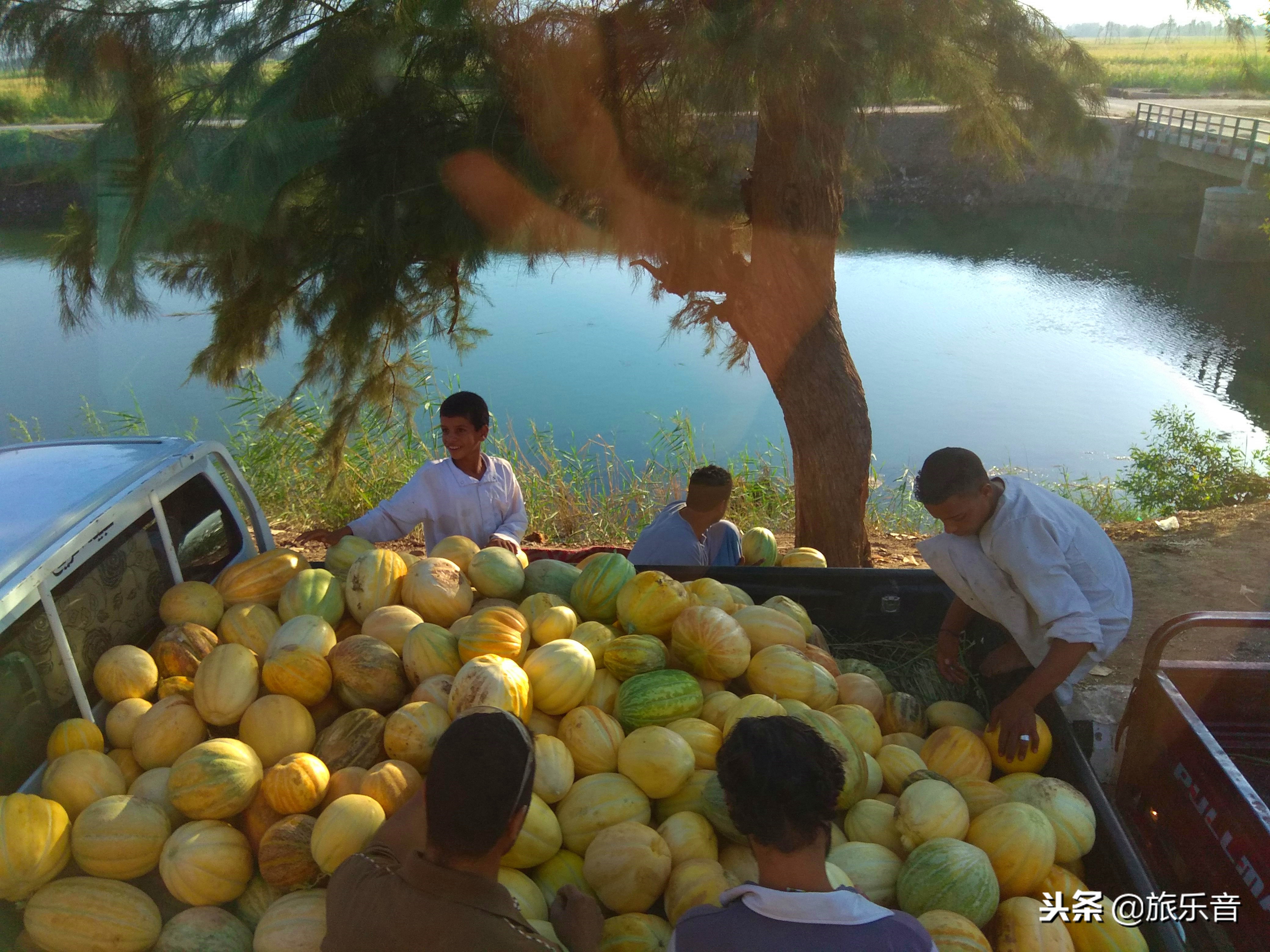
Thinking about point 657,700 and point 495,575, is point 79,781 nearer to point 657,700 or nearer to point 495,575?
point 495,575

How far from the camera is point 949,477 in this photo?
3.36 m

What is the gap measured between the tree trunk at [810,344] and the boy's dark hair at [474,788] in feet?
15.4

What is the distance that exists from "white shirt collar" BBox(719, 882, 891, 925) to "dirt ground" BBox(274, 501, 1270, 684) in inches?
165

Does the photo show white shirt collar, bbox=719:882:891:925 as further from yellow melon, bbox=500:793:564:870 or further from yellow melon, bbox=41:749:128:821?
yellow melon, bbox=41:749:128:821

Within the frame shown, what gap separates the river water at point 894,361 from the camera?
530 inches

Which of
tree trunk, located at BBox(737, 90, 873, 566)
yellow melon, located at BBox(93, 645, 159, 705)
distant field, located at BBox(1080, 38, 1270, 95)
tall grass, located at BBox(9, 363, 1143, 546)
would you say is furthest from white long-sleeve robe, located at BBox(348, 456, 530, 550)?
distant field, located at BBox(1080, 38, 1270, 95)

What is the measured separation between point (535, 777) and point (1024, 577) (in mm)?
1924

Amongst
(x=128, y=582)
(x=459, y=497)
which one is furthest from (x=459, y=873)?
(x=459, y=497)

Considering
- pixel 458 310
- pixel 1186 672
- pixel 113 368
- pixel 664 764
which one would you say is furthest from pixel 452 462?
pixel 113 368

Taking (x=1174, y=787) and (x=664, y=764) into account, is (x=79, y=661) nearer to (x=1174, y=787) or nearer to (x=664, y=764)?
(x=664, y=764)

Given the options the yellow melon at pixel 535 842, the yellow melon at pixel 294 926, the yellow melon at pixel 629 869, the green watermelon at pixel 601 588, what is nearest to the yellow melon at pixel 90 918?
the yellow melon at pixel 294 926

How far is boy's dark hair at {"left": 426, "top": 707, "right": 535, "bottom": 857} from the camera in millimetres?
1916

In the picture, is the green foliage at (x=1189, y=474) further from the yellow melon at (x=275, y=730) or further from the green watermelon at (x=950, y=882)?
the yellow melon at (x=275, y=730)

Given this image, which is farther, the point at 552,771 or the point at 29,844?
the point at 552,771
